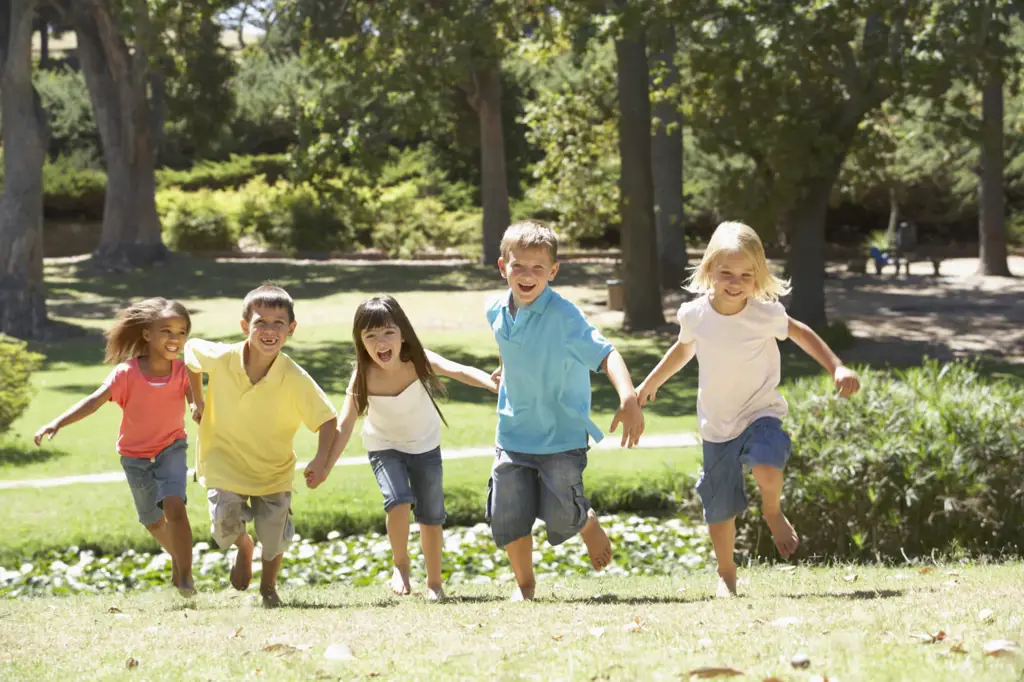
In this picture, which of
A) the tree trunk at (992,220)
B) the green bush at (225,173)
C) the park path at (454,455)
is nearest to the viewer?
the park path at (454,455)

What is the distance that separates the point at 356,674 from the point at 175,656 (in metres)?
0.73

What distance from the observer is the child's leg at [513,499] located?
5.75m

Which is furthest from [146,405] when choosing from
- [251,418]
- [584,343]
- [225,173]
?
[225,173]

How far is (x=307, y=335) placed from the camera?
21.5 metres

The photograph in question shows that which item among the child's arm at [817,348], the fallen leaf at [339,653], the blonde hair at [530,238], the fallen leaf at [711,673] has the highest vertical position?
the blonde hair at [530,238]

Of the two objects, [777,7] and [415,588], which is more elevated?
[777,7]

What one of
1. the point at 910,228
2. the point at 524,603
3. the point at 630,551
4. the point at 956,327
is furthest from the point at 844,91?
the point at 910,228

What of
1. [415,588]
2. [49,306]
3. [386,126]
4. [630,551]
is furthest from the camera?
[49,306]

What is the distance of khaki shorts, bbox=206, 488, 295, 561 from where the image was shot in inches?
233

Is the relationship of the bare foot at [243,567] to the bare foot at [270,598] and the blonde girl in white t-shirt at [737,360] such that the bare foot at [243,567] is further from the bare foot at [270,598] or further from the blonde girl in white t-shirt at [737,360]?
the blonde girl in white t-shirt at [737,360]

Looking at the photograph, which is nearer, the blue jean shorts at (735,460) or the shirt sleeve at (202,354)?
the blue jean shorts at (735,460)

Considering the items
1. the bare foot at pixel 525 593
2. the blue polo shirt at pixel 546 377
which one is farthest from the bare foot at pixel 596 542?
the blue polo shirt at pixel 546 377

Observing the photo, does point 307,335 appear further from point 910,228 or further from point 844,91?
point 910,228

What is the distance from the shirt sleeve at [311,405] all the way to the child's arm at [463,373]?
1.72ft
